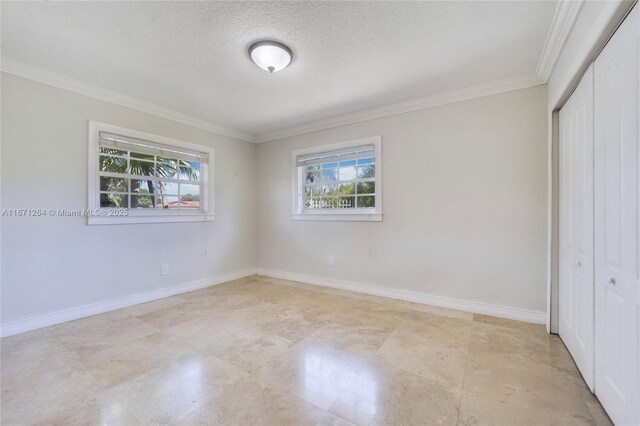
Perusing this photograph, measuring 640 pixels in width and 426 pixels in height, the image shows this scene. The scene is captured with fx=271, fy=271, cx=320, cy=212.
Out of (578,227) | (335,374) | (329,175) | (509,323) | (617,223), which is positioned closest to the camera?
(617,223)

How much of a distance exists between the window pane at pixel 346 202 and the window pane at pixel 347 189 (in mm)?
90

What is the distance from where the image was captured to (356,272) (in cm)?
389

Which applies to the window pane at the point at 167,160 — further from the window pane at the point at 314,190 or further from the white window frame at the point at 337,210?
the window pane at the point at 314,190

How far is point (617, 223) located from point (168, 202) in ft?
14.5

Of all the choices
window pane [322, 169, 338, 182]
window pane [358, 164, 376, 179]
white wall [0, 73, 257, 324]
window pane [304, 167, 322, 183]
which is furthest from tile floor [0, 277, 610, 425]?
window pane [304, 167, 322, 183]

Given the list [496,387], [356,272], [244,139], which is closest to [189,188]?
[244,139]

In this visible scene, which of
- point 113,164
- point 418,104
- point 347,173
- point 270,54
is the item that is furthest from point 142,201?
point 418,104

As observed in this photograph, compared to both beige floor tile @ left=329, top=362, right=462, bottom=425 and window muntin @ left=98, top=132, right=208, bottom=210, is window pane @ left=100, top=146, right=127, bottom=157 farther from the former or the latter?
beige floor tile @ left=329, top=362, right=462, bottom=425

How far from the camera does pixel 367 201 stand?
154 inches

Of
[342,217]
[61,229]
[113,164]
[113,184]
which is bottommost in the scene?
[61,229]

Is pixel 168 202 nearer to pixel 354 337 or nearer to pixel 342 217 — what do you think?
pixel 342 217

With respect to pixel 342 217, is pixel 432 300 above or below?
below

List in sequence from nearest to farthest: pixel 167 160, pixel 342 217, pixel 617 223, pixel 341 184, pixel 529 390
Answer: pixel 617 223 < pixel 529 390 < pixel 167 160 < pixel 342 217 < pixel 341 184

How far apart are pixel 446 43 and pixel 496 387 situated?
2566 millimetres
